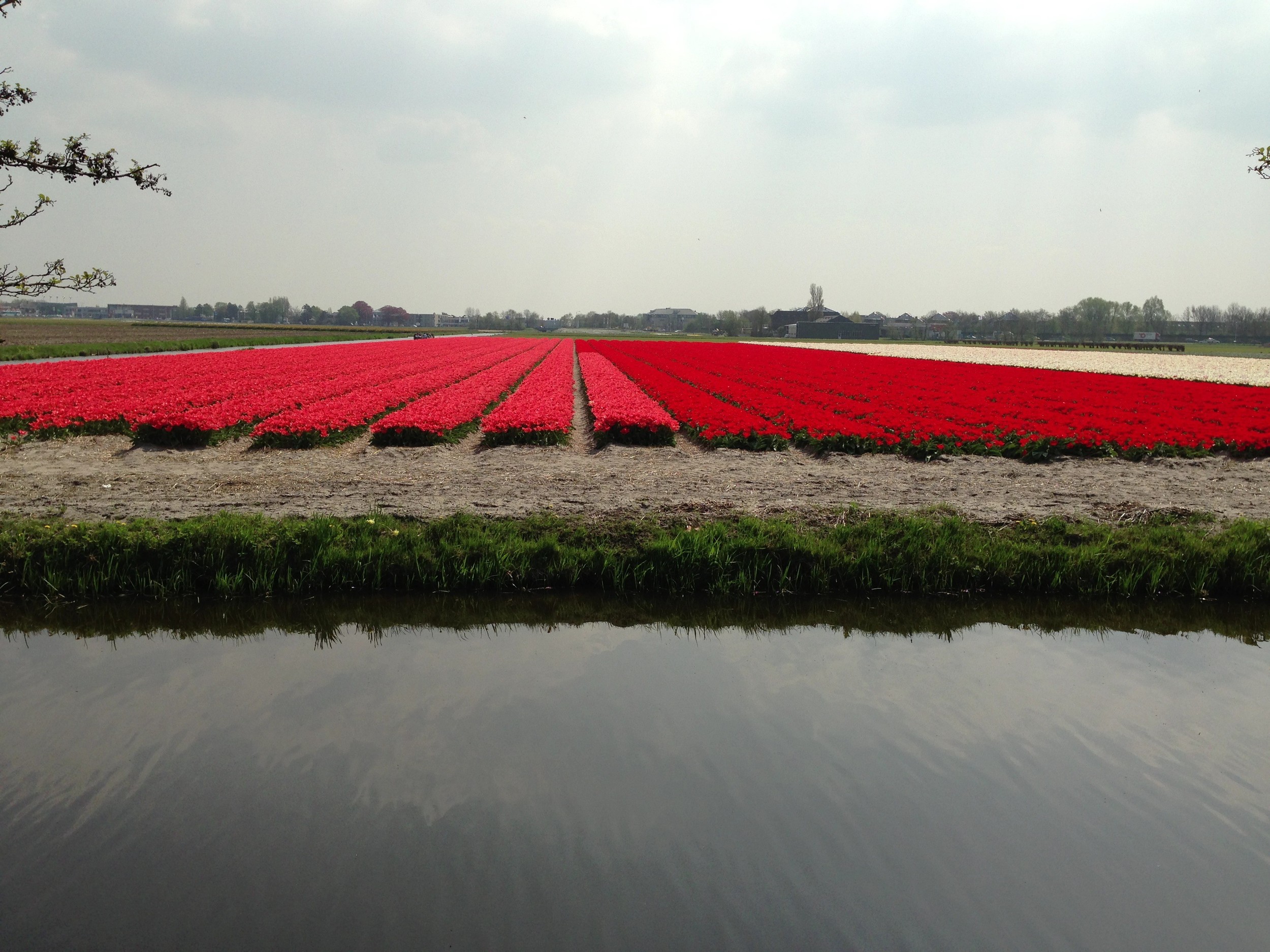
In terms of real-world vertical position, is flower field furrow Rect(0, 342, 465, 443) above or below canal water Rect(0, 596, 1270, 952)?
above

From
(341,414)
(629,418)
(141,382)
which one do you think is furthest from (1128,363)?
(141,382)

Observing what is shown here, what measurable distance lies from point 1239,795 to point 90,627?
356 inches

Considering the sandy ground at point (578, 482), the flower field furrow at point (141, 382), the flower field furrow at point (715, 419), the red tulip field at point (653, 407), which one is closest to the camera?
the sandy ground at point (578, 482)

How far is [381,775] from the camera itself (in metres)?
4.71

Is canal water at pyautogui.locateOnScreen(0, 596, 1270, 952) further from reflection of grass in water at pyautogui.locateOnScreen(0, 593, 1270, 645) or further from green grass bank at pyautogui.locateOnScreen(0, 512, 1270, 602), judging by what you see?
green grass bank at pyautogui.locateOnScreen(0, 512, 1270, 602)

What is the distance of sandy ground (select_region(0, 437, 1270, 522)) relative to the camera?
36.7ft

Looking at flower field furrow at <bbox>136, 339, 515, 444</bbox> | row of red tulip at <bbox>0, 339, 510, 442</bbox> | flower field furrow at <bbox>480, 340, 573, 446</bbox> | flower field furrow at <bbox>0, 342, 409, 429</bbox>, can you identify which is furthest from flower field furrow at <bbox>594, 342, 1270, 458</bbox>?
flower field furrow at <bbox>0, 342, 409, 429</bbox>

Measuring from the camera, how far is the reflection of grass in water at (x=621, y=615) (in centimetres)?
768

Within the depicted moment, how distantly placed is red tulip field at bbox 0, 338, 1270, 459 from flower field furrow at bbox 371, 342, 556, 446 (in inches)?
2.0

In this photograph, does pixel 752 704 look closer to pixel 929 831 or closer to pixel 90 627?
pixel 929 831

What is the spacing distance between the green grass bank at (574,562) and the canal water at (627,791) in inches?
52.9

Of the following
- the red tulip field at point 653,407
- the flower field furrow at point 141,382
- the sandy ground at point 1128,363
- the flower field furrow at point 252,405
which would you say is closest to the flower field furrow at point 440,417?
the red tulip field at point 653,407

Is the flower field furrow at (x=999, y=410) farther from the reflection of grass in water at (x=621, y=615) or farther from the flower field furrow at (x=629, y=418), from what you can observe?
the reflection of grass in water at (x=621, y=615)

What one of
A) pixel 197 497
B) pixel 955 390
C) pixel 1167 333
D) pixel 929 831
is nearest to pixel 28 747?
pixel 929 831
